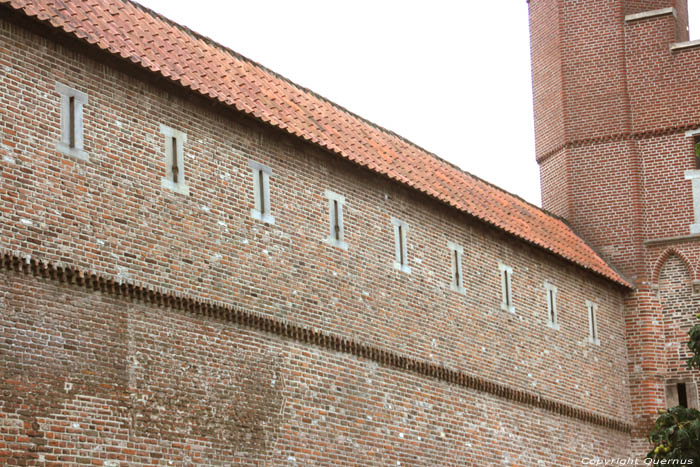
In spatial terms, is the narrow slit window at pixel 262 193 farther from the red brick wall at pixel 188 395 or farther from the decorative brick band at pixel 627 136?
the decorative brick band at pixel 627 136

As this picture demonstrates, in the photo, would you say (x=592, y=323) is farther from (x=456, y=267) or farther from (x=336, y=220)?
(x=336, y=220)

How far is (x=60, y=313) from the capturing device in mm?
13258

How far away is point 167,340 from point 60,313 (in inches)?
64.2

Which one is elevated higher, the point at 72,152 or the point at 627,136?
the point at 627,136

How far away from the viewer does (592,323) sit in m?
24.6

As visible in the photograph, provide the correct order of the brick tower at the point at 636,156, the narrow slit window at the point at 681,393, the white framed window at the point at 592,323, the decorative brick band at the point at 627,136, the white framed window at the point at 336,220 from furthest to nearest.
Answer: the decorative brick band at the point at 627,136
the brick tower at the point at 636,156
the narrow slit window at the point at 681,393
the white framed window at the point at 592,323
the white framed window at the point at 336,220

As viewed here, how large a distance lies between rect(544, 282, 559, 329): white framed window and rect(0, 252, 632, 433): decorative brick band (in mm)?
1452

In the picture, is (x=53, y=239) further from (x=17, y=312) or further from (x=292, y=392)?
(x=292, y=392)

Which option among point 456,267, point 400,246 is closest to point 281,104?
point 400,246

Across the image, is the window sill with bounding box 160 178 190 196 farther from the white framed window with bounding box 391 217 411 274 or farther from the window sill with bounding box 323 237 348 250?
the white framed window with bounding box 391 217 411 274

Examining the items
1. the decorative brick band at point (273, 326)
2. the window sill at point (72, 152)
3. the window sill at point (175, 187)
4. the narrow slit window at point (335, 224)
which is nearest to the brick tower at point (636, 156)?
the decorative brick band at point (273, 326)

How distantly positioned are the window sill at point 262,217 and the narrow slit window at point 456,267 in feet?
15.6

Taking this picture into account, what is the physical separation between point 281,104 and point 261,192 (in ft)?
6.23

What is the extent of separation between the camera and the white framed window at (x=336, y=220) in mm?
17875
